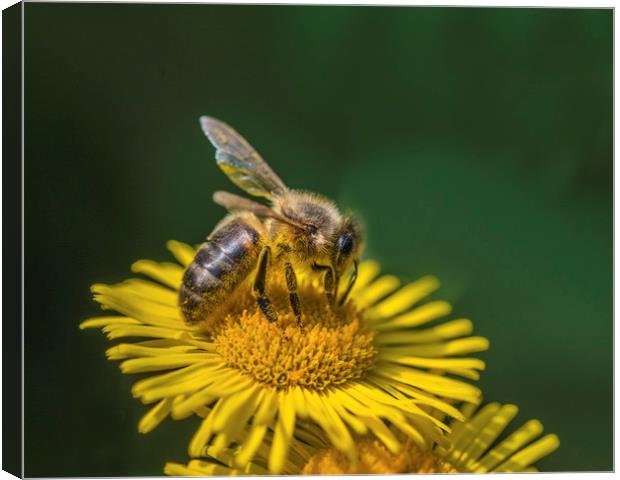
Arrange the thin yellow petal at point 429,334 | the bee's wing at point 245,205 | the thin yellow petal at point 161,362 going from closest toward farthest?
the bee's wing at point 245,205, the thin yellow petal at point 161,362, the thin yellow petal at point 429,334

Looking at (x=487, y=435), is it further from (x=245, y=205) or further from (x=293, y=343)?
(x=245, y=205)

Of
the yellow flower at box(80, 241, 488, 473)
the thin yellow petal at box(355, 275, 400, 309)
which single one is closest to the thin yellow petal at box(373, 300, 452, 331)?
the yellow flower at box(80, 241, 488, 473)

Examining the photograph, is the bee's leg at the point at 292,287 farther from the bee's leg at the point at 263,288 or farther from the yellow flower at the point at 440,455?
the yellow flower at the point at 440,455

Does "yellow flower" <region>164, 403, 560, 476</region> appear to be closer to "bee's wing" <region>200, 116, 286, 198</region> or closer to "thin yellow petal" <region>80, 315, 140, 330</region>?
"thin yellow petal" <region>80, 315, 140, 330</region>

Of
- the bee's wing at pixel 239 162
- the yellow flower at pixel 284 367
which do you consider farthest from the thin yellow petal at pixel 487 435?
the bee's wing at pixel 239 162

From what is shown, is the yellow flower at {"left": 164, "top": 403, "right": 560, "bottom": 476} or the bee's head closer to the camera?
the yellow flower at {"left": 164, "top": 403, "right": 560, "bottom": 476}

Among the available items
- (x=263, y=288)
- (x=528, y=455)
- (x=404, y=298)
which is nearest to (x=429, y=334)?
(x=404, y=298)
